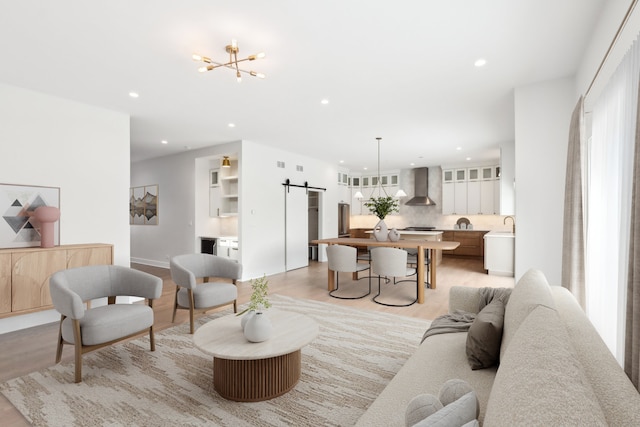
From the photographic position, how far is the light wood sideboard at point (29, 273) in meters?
3.34

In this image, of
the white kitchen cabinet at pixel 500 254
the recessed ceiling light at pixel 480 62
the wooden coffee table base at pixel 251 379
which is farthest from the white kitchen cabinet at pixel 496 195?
the wooden coffee table base at pixel 251 379

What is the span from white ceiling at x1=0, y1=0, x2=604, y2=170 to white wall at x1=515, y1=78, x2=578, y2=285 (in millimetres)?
223

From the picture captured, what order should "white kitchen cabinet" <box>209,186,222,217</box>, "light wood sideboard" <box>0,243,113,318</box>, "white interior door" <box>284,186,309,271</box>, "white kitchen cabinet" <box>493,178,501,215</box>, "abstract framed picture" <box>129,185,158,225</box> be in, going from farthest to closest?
"white kitchen cabinet" <box>493,178,501,215</box>, "abstract framed picture" <box>129,185,158,225</box>, "white interior door" <box>284,186,309,271</box>, "white kitchen cabinet" <box>209,186,222,217</box>, "light wood sideboard" <box>0,243,113,318</box>

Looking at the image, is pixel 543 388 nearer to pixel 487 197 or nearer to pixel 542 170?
pixel 542 170

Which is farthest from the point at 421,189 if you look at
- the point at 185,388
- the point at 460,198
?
the point at 185,388

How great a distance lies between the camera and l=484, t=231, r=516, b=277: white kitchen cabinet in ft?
21.0

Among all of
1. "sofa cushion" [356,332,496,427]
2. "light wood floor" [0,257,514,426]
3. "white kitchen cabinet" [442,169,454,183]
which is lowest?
"light wood floor" [0,257,514,426]

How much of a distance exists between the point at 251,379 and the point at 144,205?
7.28 m

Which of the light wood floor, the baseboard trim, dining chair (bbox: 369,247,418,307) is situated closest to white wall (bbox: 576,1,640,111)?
dining chair (bbox: 369,247,418,307)

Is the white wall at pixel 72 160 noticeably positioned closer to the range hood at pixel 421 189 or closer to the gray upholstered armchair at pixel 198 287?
the gray upholstered armchair at pixel 198 287

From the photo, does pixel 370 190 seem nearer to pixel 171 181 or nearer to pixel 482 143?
pixel 482 143

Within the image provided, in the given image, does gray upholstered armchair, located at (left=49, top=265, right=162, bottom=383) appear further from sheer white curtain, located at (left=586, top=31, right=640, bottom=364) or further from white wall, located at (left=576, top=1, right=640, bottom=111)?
white wall, located at (left=576, top=1, right=640, bottom=111)

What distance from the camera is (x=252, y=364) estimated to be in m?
2.21

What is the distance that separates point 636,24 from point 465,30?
1.06 m
